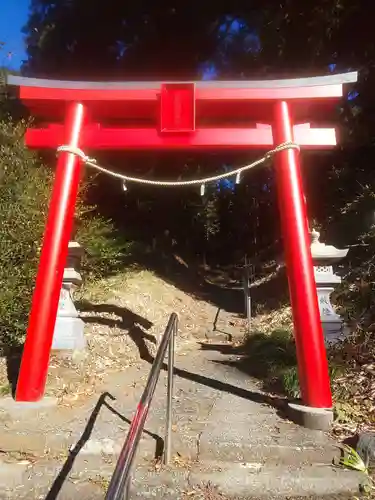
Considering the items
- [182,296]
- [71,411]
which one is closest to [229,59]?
[182,296]

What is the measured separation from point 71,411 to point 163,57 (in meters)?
7.60

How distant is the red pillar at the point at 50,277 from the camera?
387cm

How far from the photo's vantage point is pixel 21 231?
5.52 m

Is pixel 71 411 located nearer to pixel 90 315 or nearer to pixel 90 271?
pixel 90 315

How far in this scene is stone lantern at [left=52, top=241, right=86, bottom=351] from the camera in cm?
511

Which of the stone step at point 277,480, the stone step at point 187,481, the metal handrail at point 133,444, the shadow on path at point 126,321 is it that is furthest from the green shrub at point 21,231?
the stone step at point 277,480

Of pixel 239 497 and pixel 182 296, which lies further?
pixel 182 296

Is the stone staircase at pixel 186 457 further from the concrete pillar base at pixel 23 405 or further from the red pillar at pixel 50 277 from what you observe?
the red pillar at pixel 50 277

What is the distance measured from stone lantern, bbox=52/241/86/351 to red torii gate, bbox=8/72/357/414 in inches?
44.5

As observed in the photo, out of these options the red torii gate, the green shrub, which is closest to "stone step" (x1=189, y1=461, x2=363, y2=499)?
the red torii gate

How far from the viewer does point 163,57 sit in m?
9.30

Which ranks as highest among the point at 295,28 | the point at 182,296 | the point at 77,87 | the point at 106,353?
the point at 295,28

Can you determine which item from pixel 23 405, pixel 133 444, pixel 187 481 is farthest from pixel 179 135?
pixel 133 444

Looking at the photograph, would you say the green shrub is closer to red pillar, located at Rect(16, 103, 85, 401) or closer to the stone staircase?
red pillar, located at Rect(16, 103, 85, 401)
